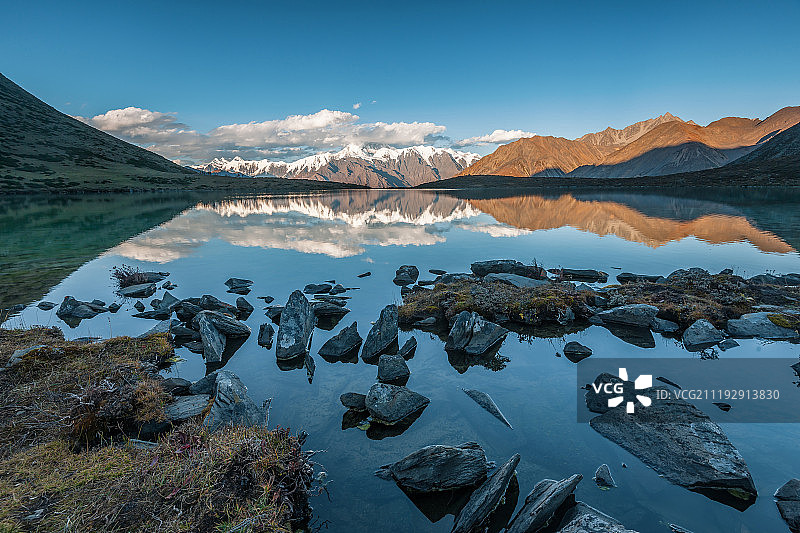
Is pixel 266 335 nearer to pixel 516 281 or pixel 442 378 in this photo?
pixel 442 378

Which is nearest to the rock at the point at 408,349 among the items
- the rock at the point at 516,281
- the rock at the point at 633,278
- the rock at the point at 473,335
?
the rock at the point at 473,335

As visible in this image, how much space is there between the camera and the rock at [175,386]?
1167cm

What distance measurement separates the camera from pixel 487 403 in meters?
11.1

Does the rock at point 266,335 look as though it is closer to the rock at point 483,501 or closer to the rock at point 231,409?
the rock at point 231,409

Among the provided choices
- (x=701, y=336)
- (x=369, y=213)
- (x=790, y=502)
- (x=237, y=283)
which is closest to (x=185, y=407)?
(x=790, y=502)

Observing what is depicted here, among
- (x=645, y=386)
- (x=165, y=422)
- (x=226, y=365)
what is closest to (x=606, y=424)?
(x=645, y=386)

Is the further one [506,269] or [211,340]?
[506,269]

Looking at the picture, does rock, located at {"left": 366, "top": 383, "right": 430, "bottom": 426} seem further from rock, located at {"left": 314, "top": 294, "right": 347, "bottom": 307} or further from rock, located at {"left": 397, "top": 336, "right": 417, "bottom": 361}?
rock, located at {"left": 314, "top": 294, "right": 347, "bottom": 307}

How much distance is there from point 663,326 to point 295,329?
51.7 ft

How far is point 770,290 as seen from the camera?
19.9m

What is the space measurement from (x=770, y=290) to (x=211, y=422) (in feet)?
86.4

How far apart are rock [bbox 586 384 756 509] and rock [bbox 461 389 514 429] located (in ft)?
7.60

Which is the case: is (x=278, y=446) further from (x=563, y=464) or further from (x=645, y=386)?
(x=645, y=386)

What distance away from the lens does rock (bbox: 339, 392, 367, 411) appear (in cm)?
1113
